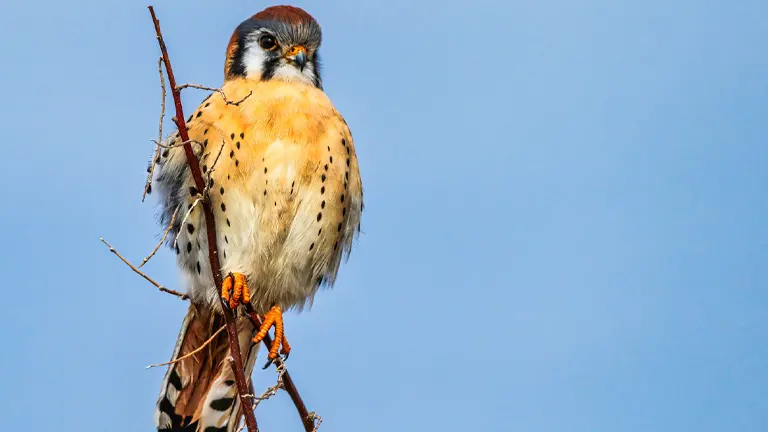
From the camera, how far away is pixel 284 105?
396 cm

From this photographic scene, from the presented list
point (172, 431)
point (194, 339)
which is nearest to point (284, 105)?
point (194, 339)

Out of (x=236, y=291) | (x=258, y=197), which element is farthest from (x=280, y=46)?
(x=236, y=291)

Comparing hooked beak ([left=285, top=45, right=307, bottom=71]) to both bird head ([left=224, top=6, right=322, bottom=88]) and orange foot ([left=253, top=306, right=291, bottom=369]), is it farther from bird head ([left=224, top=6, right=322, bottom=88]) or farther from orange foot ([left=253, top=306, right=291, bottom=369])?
orange foot ([left=253, top=306, right=291, bottom=369])

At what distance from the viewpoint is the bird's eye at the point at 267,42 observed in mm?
4184

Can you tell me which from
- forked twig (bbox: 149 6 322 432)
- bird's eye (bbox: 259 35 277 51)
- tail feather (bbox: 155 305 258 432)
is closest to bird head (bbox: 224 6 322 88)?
bird's eye (bbox: 259 35 277 51)

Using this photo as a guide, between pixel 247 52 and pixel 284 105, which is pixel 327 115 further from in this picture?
pixel 247 52

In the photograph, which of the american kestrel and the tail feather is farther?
the tail feather

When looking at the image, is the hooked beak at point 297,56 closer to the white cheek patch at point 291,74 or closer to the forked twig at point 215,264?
the white cheek patch at point 291,74

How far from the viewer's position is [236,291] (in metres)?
3.70

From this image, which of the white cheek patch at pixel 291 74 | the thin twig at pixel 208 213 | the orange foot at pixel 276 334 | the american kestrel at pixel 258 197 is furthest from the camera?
the white cheek patch at pixel 291 74

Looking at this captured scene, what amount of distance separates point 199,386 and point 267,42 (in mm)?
1501

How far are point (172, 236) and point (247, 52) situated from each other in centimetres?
85

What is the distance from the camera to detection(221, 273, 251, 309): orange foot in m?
3.69

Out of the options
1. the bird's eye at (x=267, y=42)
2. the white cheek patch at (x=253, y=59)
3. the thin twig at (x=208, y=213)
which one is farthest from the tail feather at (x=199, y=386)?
the thin twig at (x=208, y=213)
